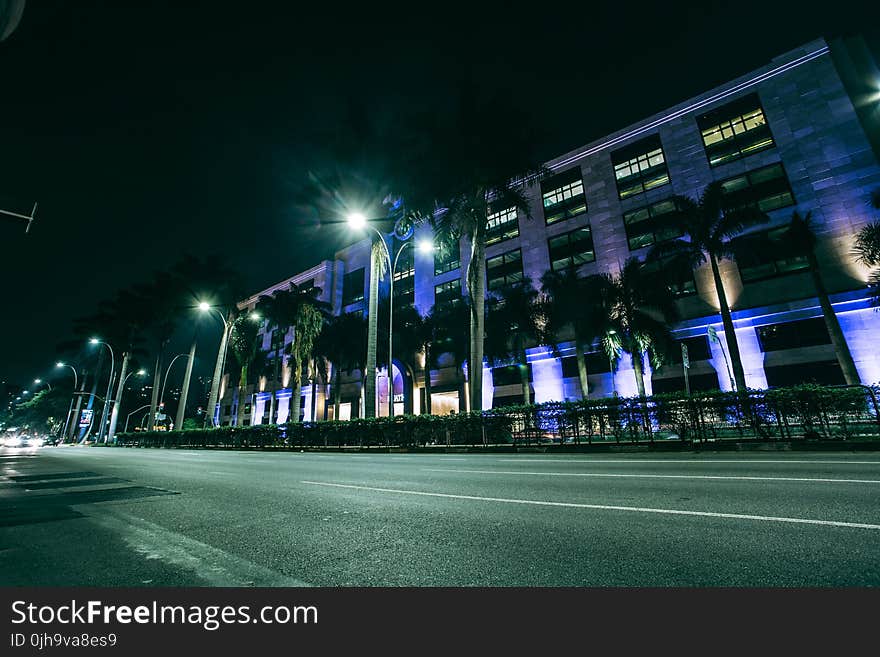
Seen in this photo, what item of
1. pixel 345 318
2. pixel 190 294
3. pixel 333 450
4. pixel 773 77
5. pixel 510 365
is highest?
pixel 773 77

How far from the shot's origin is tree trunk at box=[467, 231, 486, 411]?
19.5 meters

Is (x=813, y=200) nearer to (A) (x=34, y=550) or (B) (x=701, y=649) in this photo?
(B) (x=701, y=649)

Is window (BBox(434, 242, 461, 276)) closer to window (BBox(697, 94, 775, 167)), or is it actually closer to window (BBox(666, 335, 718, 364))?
window (BBox(666, 335, 718, 364))

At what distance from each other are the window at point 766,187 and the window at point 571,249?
35.5 ft

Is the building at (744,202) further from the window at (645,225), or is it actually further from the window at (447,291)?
the window at (447,291)

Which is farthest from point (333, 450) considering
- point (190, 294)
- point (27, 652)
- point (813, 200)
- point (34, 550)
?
point (813, 200)

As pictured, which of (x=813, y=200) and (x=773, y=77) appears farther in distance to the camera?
(x=773, y=77)

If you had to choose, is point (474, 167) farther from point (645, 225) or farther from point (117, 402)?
point (117, 402)

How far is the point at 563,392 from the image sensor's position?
3375 centimetres

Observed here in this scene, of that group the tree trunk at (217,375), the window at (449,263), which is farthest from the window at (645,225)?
the tree trunk at (217,375)

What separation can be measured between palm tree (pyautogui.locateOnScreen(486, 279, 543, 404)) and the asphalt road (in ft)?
77.3

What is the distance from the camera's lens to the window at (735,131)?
29.9 meters

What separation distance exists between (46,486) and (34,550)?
679cm

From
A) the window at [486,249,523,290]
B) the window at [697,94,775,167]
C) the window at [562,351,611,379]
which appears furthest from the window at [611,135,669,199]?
the window at [562,351,611,379]
